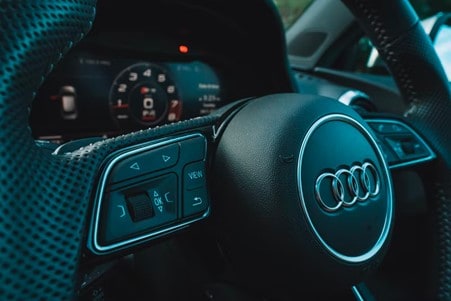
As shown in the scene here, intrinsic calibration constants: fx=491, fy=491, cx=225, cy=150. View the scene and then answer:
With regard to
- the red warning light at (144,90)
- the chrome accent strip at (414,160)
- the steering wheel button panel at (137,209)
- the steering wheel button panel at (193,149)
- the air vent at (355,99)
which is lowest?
the air vent at (355,99)

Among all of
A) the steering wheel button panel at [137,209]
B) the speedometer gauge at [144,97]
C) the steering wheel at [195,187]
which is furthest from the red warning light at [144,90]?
the steering wheel button panel at [137,209]

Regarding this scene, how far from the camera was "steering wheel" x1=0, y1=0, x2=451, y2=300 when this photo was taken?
38 cm

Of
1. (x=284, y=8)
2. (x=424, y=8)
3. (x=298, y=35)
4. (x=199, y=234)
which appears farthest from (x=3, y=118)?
(x=424, y=8)

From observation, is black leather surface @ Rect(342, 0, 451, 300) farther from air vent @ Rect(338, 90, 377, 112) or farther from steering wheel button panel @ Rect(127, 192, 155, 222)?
air vent @ Rect(338, 90, 377, 112)

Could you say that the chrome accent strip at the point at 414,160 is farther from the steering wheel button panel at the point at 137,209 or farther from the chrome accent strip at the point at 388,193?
the steering wheel button panel at the point at 137,209

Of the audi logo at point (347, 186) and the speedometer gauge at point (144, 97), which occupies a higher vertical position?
the audi logo at point (347, 186)

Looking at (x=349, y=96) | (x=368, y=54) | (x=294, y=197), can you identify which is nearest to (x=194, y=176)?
(x=294, y=197)

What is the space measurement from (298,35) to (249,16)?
140 centimetres

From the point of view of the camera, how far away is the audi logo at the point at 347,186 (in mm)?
614

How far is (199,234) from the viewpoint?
0.76 m

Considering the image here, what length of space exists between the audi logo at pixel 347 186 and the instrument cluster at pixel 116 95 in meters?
1.31

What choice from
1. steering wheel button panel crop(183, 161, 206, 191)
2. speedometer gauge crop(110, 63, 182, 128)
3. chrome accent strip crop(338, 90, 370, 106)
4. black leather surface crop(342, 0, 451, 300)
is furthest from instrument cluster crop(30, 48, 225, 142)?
steering wheel button panel crop(183, 161, 206, 191)

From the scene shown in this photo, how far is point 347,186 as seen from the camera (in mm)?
645

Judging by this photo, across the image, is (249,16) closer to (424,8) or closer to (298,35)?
(298,35)
